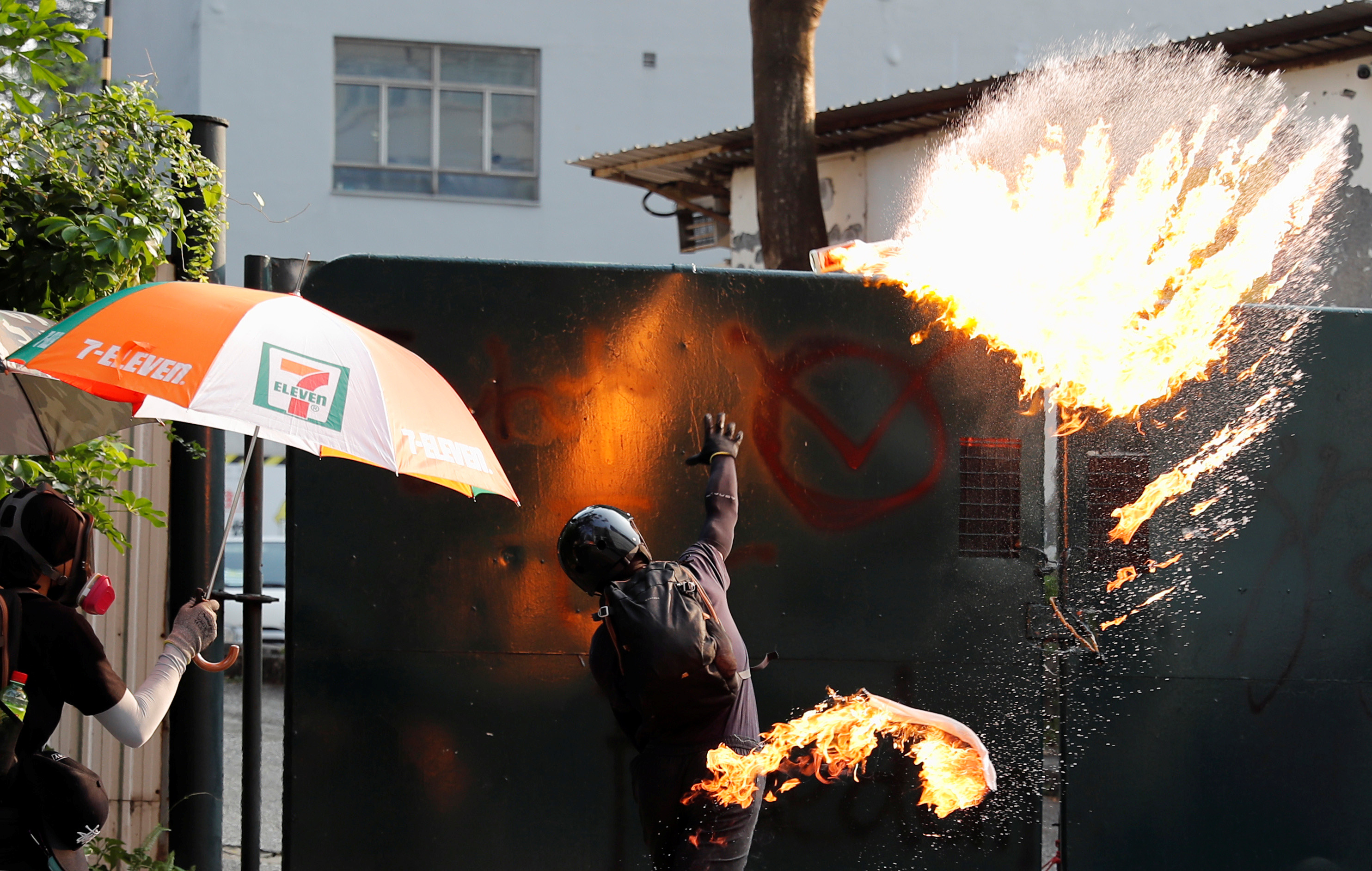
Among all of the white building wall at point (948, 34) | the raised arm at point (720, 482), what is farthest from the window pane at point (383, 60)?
the raised arm at point (720, 482)

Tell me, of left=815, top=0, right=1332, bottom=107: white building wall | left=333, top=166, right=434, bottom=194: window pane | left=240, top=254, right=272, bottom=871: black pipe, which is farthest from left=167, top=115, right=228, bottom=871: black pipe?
left=815, top=0, right=1332, bottom=107: white building wall

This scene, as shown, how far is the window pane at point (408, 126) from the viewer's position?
17.5 meters

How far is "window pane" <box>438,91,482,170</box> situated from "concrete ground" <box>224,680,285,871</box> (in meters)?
9.25

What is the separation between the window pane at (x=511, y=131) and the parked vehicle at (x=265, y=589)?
7984 millimetres

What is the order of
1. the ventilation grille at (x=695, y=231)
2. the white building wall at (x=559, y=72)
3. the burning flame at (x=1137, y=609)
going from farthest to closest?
the white building wall at (x=559, y=72) < the ventilation grille at (x=695, y=231) < the burning flame at (x=1137, y=609)

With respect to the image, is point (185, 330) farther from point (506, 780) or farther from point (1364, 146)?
point (1364, 146)

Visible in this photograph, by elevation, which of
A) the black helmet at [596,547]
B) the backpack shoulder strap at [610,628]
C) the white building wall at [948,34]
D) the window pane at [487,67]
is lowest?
the backpack shoulder strap at [610,628]

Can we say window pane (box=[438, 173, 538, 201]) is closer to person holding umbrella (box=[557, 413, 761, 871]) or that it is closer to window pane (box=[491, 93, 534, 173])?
window pane (box=[491, 93, 534, 173])

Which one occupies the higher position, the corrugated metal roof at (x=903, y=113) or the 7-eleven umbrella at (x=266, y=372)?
the corrugated metal roof at (x=903, y=113)

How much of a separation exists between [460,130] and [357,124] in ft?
4.81

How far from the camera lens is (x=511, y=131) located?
17.8 meters

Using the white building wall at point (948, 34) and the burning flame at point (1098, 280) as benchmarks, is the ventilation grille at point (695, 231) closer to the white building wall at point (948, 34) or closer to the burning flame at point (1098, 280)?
the white building wall at point (948, 34)

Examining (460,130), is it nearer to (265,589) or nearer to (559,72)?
(559,72)

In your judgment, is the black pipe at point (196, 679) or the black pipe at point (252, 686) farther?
the black pipe at point (196, 679)
